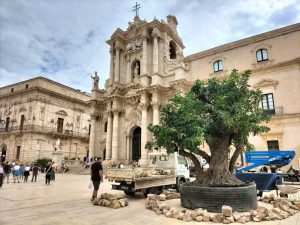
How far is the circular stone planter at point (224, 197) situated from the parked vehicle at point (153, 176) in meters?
2.73

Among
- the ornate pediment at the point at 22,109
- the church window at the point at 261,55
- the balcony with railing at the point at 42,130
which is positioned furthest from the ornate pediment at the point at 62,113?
the church window at the point at 261,55

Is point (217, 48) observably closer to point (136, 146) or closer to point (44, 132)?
point (136, 146)

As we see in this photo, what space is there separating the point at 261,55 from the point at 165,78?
9552 millimetres

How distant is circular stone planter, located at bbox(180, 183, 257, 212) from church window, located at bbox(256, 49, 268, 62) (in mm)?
17381

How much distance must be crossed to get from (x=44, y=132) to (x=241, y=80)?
31688mm

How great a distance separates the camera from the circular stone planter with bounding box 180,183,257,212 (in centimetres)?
634

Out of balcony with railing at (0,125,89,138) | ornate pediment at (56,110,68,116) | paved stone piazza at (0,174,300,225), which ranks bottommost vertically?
paved stone piazza at (0,174,300,225)

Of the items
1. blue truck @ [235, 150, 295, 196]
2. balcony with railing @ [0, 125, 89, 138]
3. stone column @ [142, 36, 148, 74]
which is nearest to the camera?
blue truck @ [235, 150, 295, 196]

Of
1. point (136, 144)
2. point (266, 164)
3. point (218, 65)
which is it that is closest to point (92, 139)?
point (136, 144)

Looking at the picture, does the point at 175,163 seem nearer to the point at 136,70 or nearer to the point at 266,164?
the point at 266,164

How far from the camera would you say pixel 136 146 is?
26.2 m

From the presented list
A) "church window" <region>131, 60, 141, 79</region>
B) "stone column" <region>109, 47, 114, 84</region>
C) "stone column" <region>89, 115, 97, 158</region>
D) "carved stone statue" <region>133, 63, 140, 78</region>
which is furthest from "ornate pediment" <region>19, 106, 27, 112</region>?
"carved stone statue" <region>133, 63, 140, 78</region>

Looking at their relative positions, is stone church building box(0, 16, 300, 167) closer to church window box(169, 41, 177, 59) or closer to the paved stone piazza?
church window box(169, 41, 177, 59)

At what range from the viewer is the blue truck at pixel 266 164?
9203mm
